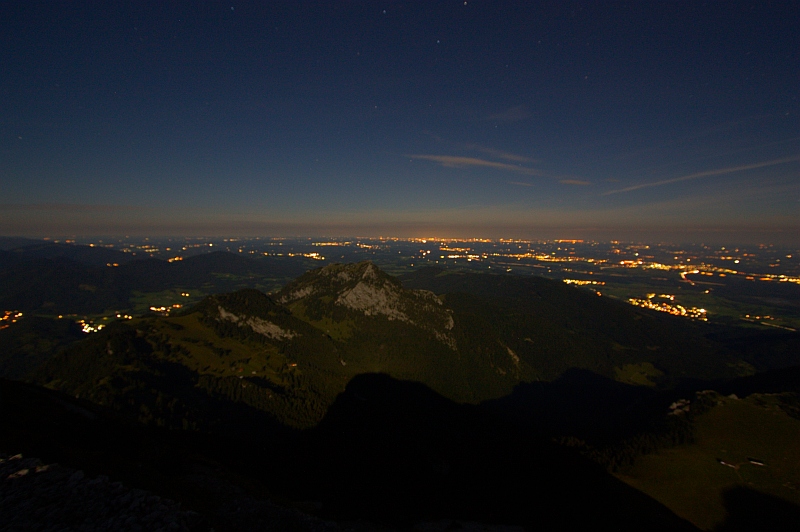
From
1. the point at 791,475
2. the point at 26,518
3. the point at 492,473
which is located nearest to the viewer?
the point at 26,518

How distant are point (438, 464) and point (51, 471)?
372ft

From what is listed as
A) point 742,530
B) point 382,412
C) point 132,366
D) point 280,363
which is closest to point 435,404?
point 382,412

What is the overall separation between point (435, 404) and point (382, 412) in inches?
1456

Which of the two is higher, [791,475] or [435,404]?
[791,475]

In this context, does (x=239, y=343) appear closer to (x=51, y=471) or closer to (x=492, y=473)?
(x=492, y=473)

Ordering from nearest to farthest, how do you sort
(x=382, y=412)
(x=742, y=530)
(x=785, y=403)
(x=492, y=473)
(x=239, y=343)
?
(x=742, y=530), (x=492, y=473), (x=785, y=403), (x=382, y=412), (x=239, y=343)

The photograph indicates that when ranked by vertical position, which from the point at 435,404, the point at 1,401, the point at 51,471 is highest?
the point at 51,471

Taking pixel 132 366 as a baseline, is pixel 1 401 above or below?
above

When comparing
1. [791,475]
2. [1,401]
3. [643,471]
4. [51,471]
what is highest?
[51,471]

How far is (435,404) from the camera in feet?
567

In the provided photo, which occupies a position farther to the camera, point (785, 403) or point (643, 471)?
point (785, 403)

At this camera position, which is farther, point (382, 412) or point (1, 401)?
point (382, 412)

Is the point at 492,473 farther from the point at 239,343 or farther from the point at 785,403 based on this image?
the point at 239,343

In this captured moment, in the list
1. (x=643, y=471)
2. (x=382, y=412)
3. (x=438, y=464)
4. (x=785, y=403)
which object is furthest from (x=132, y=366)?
(x=785, y=403)
